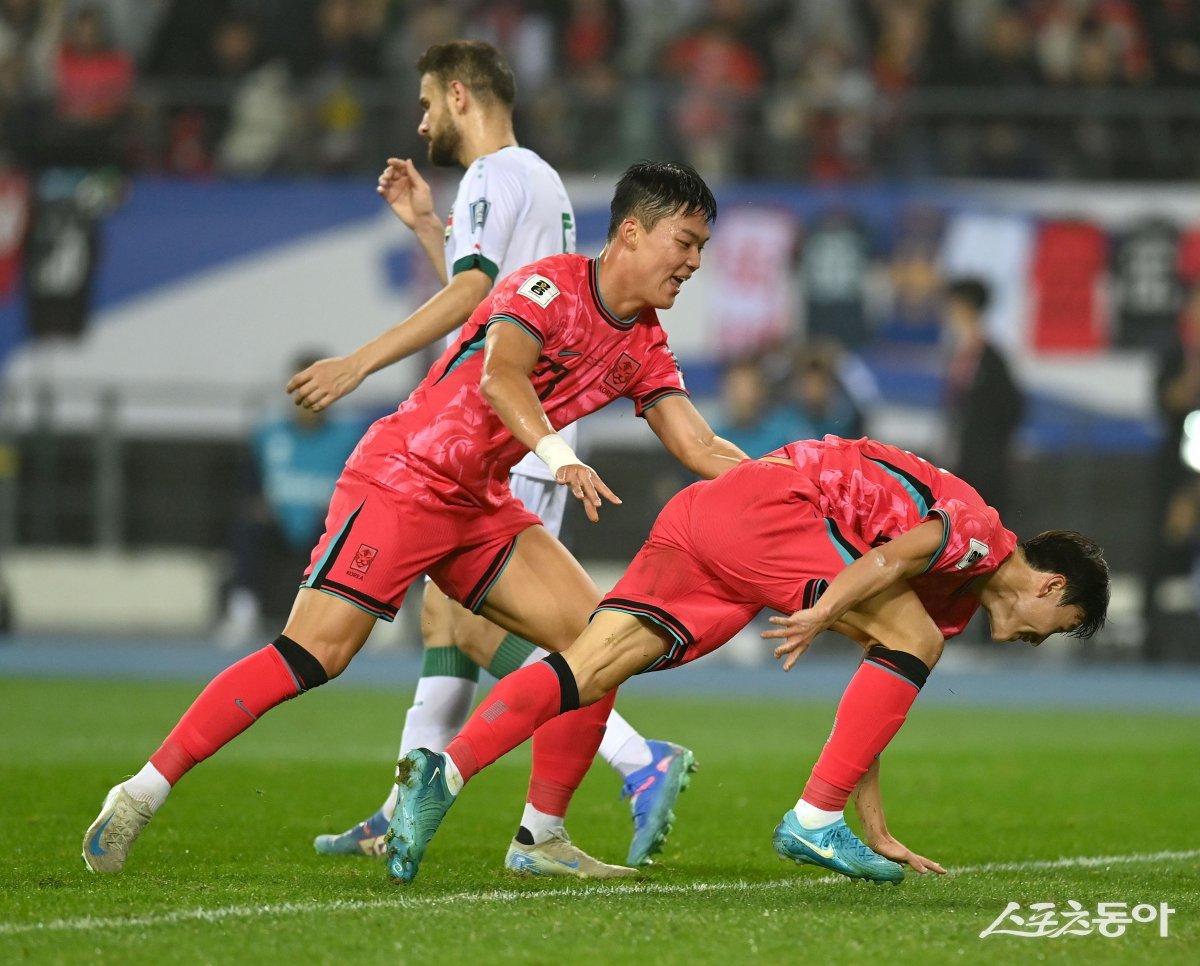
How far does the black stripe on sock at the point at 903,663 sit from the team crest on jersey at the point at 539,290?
1396 millimetres

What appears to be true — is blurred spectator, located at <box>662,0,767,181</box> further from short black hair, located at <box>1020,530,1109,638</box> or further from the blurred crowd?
short black hair, located at <box>1020,530,1109,638</box>

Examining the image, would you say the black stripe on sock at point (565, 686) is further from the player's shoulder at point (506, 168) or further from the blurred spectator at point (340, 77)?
the blurred spectator at point (340, 77)

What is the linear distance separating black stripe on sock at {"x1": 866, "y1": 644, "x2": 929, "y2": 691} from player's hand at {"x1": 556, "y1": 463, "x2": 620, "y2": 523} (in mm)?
934

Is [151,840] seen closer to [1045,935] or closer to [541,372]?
[541,372]

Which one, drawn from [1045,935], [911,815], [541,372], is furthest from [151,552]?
[1045,935]

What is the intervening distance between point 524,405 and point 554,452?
200mm

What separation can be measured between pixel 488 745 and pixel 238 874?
3.00ft

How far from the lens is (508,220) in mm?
6309

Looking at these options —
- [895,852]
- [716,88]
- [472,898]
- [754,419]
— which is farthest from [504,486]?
[716,88]

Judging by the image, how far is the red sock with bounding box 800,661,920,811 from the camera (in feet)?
16.9

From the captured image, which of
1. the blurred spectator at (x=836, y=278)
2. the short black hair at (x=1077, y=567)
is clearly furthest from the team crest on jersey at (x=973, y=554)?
the blurred spectator at (x=836, y=278)

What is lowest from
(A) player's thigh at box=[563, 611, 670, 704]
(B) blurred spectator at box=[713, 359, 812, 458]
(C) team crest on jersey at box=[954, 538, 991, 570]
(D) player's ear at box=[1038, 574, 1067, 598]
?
(B) blurred spectator at box=[713, 359, 812, 458]

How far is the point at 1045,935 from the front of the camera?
4.57m

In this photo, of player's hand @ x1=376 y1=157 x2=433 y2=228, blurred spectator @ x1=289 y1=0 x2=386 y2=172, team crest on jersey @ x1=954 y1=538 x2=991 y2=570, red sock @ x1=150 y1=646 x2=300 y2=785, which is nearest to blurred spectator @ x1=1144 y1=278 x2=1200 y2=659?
blurred spectator @ x1=289 y1=0 x2=386 y2=172
